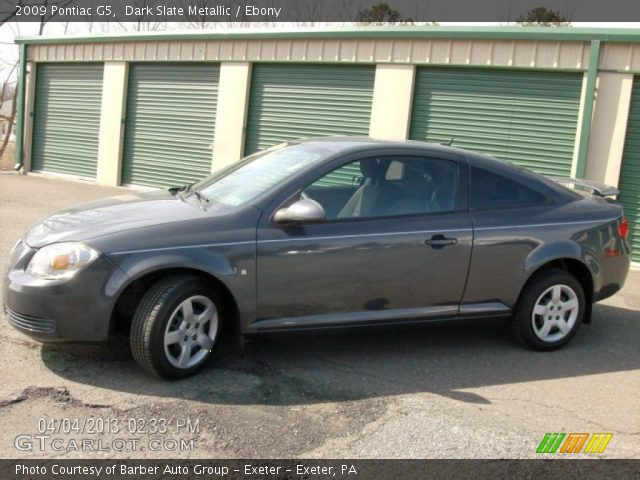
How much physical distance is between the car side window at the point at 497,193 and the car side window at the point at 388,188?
0.18 metres

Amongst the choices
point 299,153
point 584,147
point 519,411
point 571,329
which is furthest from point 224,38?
point 519,411

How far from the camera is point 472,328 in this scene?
6148 mm

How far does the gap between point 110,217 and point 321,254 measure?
1434 mm

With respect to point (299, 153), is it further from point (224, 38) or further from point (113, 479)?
point (224, 38)

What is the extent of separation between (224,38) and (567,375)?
10945 millimetres

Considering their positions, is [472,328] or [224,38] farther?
[224,38]

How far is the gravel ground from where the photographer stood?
3.73 m

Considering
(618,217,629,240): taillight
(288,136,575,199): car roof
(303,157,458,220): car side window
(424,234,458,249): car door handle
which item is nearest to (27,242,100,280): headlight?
(303,157,458,220): car side window

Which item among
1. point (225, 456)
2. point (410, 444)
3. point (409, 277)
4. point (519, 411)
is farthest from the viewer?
point (409, 277)

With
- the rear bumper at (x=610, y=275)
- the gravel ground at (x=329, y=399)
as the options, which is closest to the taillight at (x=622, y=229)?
the rear bumper at (x=610, y=275)

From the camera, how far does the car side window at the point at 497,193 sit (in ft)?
17.4

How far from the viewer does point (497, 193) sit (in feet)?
17.7

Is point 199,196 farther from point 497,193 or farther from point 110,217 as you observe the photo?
point 497,193
